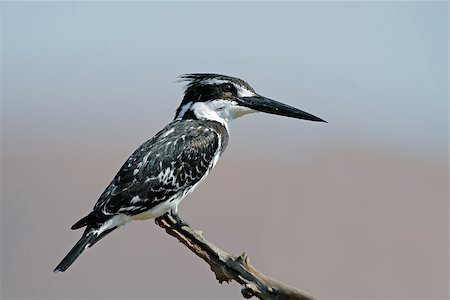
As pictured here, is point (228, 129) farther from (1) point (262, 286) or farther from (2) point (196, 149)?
(1) point (262, 286)

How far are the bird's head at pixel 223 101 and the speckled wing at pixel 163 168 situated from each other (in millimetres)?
99

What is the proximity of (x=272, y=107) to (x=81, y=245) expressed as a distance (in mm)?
1216

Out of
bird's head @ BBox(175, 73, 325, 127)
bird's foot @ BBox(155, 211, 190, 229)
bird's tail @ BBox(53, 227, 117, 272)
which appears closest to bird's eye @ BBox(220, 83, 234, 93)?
bird's head @ BBox(175, 73, 325, 127)

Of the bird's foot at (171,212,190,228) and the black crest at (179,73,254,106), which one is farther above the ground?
the black crest at (179,73,254,106)

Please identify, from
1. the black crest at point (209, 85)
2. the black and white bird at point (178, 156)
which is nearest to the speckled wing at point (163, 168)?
the black and white bird at point (178, 156)

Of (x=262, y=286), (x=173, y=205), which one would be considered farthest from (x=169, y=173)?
(x=262, y=286)

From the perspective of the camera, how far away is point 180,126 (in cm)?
363

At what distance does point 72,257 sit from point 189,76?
116 cm

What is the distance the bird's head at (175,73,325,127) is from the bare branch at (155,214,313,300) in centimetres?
66

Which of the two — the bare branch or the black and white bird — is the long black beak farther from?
the bare branch

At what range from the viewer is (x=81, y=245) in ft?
10.3

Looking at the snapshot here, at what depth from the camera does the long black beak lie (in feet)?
12.1

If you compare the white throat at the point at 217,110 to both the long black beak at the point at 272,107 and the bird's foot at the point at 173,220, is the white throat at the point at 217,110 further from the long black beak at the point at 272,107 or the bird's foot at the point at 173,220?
the bird's foot at the point at 173,220

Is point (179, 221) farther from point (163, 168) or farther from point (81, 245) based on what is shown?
point (81, 245)
